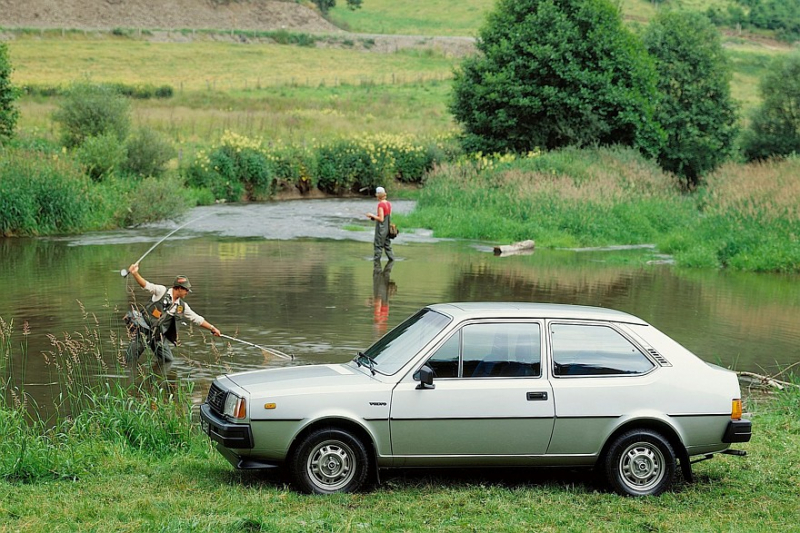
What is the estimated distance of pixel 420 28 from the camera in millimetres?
135375

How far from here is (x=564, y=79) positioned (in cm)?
4053

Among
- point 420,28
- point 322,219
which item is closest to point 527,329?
point 322,219

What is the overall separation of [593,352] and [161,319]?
21.4ft

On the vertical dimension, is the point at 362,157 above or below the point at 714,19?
below

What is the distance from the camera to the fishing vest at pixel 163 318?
13008mm

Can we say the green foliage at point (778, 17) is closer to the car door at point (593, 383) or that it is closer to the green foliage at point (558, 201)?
the green foliage at point (558, 201)

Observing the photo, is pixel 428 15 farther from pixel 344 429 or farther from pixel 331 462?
pixel 331 462

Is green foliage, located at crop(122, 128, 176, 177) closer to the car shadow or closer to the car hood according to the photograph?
the car hood

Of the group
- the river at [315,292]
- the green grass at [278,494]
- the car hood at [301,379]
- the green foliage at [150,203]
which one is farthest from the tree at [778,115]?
the car hood at [301,379]

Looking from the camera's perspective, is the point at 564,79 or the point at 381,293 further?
the point at 564,79

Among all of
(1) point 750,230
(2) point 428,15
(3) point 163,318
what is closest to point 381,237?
(1) point 750,230

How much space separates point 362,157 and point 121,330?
33671 mm

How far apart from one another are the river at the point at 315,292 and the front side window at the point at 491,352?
3.39 m

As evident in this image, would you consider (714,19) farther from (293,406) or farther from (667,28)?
(293,406)
